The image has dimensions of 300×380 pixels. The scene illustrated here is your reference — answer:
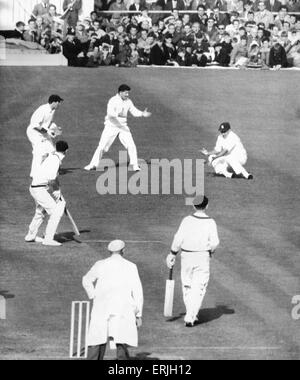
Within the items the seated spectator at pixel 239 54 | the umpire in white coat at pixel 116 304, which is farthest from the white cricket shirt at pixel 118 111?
the umpire in white coat at pixel 116 304

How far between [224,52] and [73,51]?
4.17 metres

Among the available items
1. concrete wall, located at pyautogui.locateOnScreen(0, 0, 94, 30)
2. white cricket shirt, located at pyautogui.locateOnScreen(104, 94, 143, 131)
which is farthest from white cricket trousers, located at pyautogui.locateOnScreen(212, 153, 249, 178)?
concrete wall, located at pyautogui.locateOnScreen(0, 0, 94, 30)

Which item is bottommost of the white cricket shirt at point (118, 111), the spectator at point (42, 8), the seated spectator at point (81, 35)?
the seated spectator at point (81, 35)

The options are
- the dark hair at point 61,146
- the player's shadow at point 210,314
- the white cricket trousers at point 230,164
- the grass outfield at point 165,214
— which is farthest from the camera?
the white cricket trousers at point 230,164

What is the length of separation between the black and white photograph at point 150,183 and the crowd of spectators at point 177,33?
0.05 metres

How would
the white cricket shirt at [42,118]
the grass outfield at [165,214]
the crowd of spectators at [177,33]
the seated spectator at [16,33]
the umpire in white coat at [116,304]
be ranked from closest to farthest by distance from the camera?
1. the umpire in white coat at [116,304]
2. the grass outfield at [165,214]
3. the white cricket shirt at [42,118]
4. the seated spectator at [16,33]
5. the crowd of spectators at [177,33]

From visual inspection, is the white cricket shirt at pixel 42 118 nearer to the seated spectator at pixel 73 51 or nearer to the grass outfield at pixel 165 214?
the grass outfield at pixel 165 214

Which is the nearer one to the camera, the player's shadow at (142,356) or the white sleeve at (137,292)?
the white sleeve at (137,292)

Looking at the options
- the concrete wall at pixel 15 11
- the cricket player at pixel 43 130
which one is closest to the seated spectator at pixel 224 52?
the concrete wall at pixel 15 11

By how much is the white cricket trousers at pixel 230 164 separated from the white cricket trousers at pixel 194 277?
9.36m

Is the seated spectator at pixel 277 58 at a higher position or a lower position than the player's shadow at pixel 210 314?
lower

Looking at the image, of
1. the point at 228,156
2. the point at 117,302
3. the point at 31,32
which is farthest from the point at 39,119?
the point at 117,302

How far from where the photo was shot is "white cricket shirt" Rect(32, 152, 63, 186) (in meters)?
22.4

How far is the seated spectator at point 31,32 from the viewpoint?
118 feet
